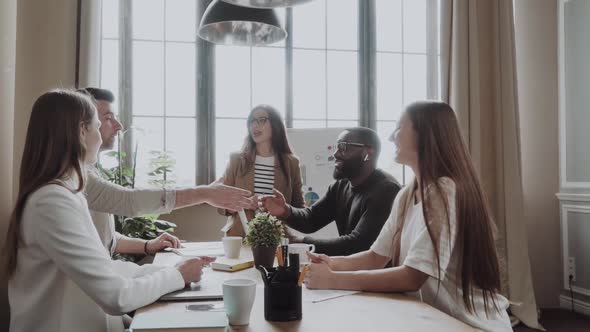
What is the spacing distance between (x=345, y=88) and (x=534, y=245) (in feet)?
6.88

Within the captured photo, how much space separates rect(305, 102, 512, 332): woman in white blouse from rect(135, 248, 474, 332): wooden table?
0.07 m

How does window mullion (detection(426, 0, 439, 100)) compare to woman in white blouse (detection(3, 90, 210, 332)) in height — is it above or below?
above

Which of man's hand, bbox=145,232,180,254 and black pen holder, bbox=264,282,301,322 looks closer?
black pen holder, bbox=264,282,301,322

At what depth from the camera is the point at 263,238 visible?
163 centimetres

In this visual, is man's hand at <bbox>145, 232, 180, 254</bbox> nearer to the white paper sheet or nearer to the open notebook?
→ the open notebook

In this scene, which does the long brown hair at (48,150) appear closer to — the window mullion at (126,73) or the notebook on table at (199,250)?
the notebook on table at (199,250)

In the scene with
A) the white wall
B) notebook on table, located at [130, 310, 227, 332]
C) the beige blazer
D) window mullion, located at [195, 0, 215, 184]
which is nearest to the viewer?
notebook on table, located at [130, 310, 227, 332]

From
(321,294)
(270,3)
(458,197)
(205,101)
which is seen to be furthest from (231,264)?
(205,101)

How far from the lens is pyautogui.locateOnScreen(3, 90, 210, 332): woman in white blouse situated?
1.14 m

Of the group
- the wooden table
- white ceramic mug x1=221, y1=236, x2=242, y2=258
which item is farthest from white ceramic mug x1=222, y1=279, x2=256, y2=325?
white ceramic mug x1=221, y1=236, x2=242, y2=258

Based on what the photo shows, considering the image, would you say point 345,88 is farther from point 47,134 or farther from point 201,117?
point 47,134

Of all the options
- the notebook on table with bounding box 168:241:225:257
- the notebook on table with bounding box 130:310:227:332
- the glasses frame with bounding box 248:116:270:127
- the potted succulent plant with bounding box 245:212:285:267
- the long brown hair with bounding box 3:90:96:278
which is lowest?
the notebook on table with bounding box 168:241:225:257

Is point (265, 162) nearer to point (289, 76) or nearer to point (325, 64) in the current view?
point (289, 76)

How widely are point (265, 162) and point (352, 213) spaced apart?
0.99m
